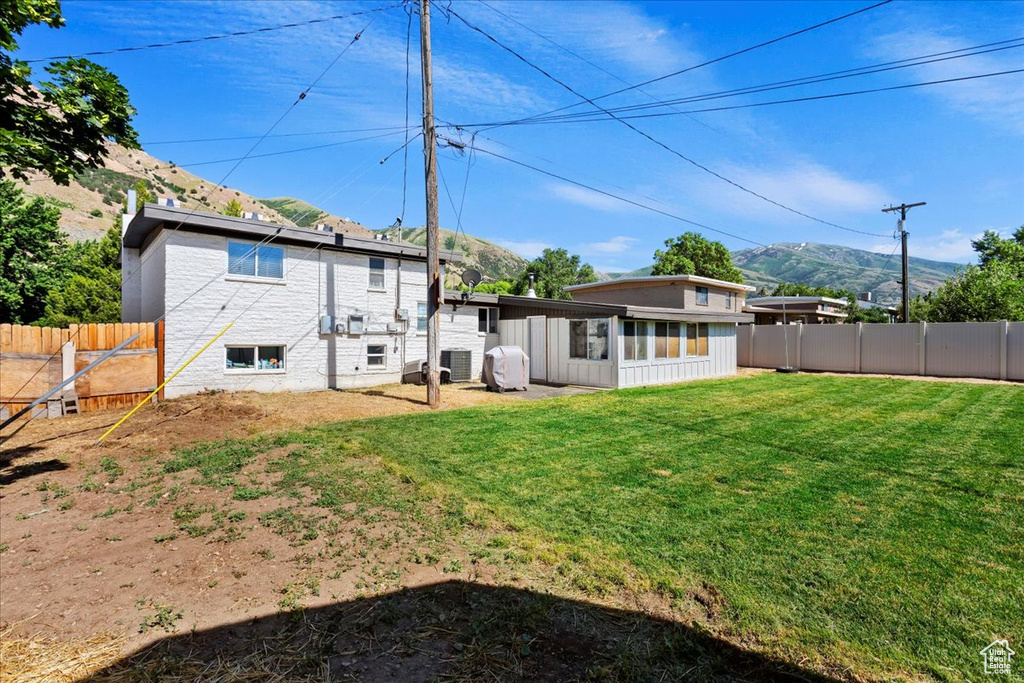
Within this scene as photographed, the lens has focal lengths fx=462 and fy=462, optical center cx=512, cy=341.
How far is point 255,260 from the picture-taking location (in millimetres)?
13336

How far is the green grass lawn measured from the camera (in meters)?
2.96

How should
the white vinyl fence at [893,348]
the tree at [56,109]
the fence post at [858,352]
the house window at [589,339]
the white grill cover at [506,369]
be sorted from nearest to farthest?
the tree at [56,109] < the white grill cover at [506,369] < the house window at [589,339] < the white vinyl fence at [893,348] < the fence post at [858,352]

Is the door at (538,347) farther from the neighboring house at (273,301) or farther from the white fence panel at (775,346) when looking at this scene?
the white fence panel at (775,346)

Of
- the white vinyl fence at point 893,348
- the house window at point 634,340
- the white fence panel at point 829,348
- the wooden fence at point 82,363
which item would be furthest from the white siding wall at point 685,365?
the wooden fence at point 82,363

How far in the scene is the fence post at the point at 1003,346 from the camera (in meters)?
16.8

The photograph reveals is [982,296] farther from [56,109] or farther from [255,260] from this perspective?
[56,109]

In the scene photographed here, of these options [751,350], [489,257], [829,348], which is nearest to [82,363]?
[751,350]

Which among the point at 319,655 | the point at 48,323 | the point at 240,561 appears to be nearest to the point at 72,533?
the point at 240,561

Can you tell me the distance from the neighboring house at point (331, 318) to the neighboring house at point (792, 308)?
16.1 m

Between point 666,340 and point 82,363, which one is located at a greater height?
point 666,340

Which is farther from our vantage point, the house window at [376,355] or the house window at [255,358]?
the house window at [376,355]

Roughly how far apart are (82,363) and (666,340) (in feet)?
54.2

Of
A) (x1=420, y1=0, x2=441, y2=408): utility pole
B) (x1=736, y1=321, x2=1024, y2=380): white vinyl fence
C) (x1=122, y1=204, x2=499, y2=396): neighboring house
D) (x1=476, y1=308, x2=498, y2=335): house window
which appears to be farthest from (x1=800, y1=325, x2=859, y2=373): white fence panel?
(x1=420, y1=0, x2=441, y2=408): utility pole

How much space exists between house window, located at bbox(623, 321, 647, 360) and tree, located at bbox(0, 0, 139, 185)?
12.7 meters
